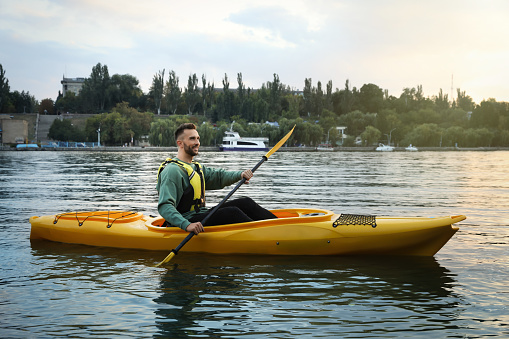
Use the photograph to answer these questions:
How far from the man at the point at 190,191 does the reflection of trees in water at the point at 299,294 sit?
64 cm

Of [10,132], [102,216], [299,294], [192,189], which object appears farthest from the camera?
[10,132]

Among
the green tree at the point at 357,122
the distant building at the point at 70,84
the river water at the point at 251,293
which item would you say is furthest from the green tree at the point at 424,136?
the distant building at the point at 70,84

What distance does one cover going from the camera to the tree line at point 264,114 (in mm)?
93625

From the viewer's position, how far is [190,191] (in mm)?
6984

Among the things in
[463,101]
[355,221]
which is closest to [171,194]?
[355,221]

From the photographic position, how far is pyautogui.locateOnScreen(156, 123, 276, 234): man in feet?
22.0

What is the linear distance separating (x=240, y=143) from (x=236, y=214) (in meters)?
87.0

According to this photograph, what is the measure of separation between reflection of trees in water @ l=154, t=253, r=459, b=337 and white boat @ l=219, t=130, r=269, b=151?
3309 inches

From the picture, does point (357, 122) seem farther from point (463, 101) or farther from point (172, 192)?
point (172, 192)

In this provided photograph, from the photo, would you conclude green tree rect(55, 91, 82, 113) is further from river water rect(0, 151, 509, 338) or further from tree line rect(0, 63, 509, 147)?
river water rect(0, 151, 509, 338)

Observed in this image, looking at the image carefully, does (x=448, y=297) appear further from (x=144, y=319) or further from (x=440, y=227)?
(x=144, y=319)

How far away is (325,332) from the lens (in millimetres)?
4543

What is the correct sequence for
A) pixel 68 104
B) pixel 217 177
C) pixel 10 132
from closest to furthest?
pixel 217 177 → pixel 10 132 → pixel 68 104

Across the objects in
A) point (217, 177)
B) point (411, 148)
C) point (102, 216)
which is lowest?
point (102, 216)
